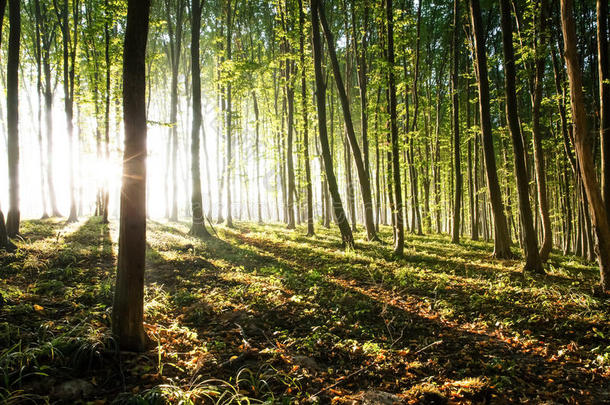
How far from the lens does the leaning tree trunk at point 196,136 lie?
43.2 feet

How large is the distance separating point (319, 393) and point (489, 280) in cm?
615

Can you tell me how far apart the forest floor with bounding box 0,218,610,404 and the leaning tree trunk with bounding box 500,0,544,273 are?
0.54m

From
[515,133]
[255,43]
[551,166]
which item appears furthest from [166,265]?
[551,166]

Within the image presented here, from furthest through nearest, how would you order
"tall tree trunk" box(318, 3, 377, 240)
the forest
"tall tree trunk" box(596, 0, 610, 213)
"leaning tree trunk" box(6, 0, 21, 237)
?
"tall tree trunk" box(318, 3, 377, 240), "leaning tree trunk" box(6, 0, 21, 237), "tall tree trunk" box(596, 0, 610, 213), the forest

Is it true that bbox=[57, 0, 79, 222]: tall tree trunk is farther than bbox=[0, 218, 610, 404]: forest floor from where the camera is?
Yes

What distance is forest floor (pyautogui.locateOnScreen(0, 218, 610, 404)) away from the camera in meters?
3.30

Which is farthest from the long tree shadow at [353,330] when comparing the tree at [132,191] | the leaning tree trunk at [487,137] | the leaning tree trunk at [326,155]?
the leaning tree trunk at [487,137]

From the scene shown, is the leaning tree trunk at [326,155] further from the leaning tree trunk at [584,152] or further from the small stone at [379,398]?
the small stone at [379,398]

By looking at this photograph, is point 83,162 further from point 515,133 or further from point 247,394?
point 515,133

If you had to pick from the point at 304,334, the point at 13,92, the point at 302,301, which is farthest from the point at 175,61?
the point at 304,334

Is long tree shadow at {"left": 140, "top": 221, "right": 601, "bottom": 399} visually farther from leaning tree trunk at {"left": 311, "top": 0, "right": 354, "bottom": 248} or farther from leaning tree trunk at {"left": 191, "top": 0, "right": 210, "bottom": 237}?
leaning tree trunk at {"left": 191, "top": 0, "right": 210, "bottom": 237}

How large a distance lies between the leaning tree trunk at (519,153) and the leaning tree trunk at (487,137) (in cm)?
75

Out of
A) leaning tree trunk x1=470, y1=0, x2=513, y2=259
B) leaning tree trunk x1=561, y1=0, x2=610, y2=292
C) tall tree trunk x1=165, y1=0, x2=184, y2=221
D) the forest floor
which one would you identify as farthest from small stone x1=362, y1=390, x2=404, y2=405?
tall tree trunk x1=165, y1=0, x2=184, y2=221

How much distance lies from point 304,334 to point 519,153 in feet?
24.7
